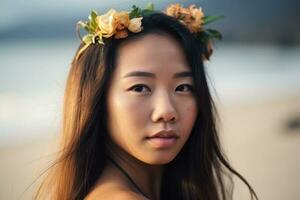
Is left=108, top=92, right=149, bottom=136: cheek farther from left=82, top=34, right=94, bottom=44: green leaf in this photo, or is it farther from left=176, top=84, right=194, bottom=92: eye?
left=82, top=34, right=94, bottom=44: green leaf

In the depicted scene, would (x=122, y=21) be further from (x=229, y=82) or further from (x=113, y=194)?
(x=229, y=82)

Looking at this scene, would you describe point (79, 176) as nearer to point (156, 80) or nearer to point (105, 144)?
point (105, 144)

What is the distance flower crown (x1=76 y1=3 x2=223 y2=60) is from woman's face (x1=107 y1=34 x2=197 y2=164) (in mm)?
62

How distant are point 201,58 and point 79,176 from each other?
506 mm

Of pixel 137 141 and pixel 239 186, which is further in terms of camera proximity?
pixel 239 186

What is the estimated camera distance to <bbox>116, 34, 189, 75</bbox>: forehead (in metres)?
1.80

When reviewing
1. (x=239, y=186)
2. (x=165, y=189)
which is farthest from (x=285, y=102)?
(x=165, y=189)

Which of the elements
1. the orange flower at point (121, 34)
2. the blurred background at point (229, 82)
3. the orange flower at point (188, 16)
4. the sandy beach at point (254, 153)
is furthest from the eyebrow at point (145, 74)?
the sandy beach at point (254, 153)

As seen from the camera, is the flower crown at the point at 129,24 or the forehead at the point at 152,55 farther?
the flower crown at the point at 129,24

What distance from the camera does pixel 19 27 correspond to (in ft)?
33.8

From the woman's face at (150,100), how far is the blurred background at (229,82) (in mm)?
3392

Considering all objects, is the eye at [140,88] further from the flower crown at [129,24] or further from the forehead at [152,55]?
the flower crown at [129,24]

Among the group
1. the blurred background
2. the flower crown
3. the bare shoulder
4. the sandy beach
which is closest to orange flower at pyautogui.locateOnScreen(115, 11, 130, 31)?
the flower crown

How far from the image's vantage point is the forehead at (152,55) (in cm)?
180
